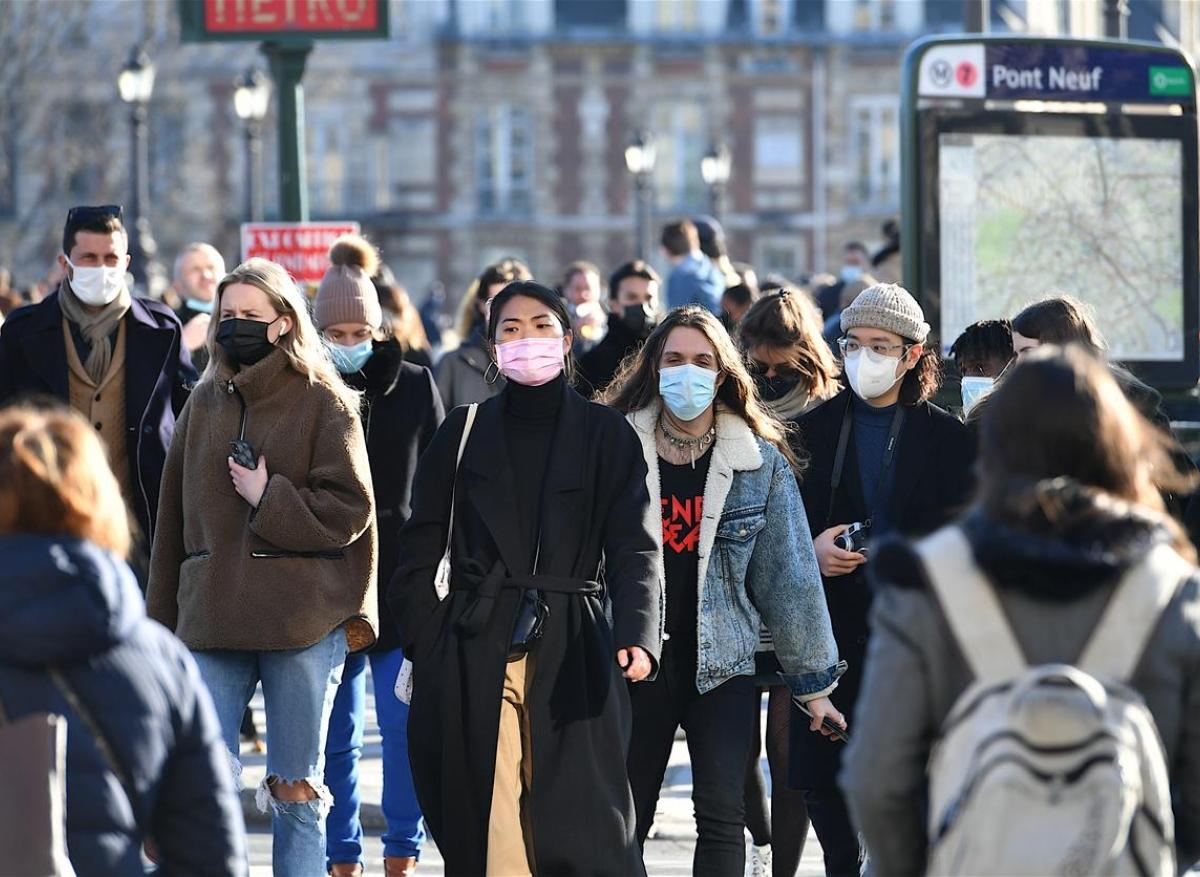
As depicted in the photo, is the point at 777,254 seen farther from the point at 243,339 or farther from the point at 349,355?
the point at 243,339

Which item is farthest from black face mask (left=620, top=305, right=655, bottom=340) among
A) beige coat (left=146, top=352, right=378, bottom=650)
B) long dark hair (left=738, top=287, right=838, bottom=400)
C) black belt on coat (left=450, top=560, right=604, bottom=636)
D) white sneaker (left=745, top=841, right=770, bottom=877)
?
black belt on coat (left=450, top=560, right=604, bottom=636)

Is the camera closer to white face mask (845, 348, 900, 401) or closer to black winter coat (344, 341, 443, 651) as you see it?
white face mask (845, 348, 900, 401)

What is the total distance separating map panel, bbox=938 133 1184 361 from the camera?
36.4 feet

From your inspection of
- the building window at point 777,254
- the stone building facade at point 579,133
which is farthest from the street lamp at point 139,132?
the building window at point 777,254

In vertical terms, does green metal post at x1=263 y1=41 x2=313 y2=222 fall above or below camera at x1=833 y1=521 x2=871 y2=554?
above

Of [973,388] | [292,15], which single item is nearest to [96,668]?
[973,388]

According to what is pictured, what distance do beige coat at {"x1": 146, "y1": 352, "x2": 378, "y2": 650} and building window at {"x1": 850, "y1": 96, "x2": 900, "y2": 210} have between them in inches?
2054

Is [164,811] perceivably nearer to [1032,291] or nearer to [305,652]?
[305,652]

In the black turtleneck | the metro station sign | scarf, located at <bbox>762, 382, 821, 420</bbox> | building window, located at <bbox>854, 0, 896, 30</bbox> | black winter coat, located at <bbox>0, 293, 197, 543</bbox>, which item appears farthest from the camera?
building window, located at <bbox>854, 0, 896, 30</bbox>

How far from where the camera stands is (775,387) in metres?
7.76

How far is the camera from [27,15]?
38875 mm

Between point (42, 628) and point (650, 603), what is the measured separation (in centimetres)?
230

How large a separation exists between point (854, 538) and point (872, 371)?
490mm

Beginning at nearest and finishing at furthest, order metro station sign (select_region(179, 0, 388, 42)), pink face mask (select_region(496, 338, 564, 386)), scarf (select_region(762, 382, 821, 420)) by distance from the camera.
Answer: pink face mask (select_region(496, 338, 564, 386)) → scarf (select_region(762, 382, 821, 420)) → metro station sign (select_region(179, 0, 388, 42))
